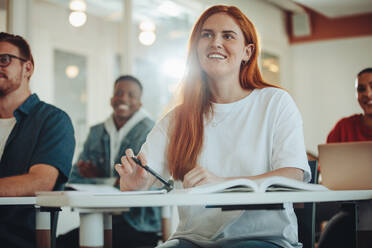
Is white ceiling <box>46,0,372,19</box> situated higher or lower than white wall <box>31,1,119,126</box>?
higher

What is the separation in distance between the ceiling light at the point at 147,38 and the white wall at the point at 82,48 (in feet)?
0.99

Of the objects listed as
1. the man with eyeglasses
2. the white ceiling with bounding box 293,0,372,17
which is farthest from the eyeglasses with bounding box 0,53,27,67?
the white ceiling with bounding box 293,0,372,17

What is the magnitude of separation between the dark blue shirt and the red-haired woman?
420 mm

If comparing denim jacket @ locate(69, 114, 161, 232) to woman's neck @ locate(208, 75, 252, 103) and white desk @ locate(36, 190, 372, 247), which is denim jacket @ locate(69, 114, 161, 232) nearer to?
woman's neck @ locate(208, 75, 252, 103)

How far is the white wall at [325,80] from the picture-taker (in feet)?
25.1

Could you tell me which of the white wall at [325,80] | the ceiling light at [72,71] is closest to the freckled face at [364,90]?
the ceiling light at [72,71]

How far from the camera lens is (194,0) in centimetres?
581

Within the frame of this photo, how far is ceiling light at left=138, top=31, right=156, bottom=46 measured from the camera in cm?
566

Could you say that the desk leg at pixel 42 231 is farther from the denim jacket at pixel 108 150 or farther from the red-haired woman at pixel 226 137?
the denim jacket at pixel 108 150

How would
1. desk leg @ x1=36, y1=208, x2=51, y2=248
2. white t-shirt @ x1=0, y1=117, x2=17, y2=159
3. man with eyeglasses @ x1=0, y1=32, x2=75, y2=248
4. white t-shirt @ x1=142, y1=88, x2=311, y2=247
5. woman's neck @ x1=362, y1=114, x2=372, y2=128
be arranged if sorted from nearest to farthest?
white t-shirt @ x1=142, y1=88, x2=311, y2=247
desk leg @ x1=36, y1=208, x2=51, y2=248
man with eyeglasses @ x1=0, y1=32, x2=75, y2=248
white t-shirt @ x1=0, y1=117, x2=17, y2=159
woman's neck @ x1=362, y1=114, x2=372, y2=128

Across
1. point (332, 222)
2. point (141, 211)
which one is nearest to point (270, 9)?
point (141, 211)

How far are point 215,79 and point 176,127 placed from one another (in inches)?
8.3

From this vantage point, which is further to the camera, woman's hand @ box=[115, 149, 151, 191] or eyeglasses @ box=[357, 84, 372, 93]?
eyeglasses @ box=[357, 84, 372, 93]

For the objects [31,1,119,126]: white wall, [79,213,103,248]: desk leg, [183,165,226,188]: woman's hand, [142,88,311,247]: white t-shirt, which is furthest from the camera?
[31,1,119,126]: white wall
